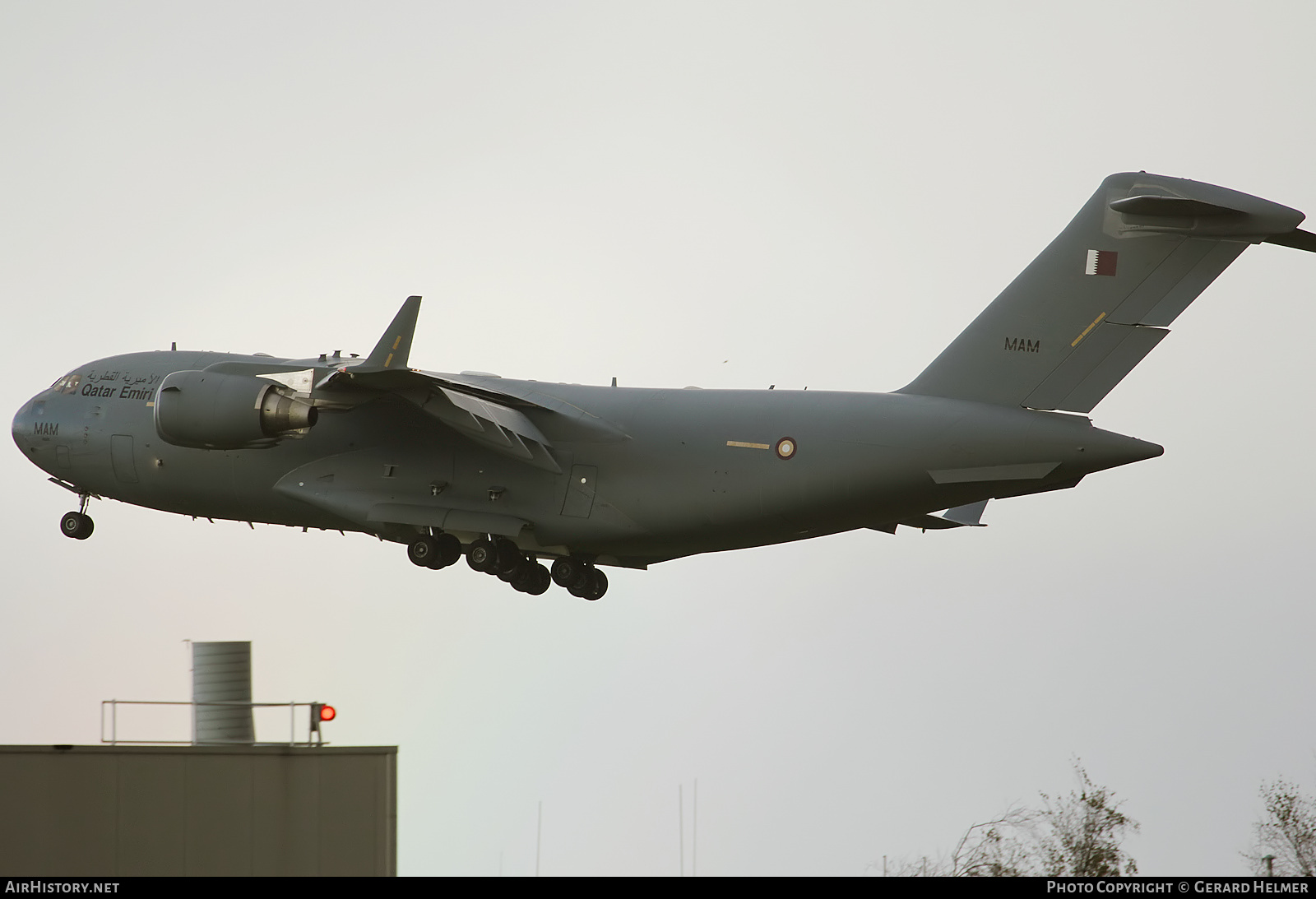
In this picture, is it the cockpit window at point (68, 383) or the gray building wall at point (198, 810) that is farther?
the cockpit window at point (68, 383)

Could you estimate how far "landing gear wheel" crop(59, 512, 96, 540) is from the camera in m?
21.8

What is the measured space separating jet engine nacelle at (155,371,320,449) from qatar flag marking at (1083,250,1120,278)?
26.2 ft

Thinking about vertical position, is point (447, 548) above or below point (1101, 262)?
below

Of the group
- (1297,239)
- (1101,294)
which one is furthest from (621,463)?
(1297,239)

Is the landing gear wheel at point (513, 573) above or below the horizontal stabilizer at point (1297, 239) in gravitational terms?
below

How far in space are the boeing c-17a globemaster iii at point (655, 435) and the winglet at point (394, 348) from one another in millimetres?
24

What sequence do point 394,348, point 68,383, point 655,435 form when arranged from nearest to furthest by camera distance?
point 394,348
point 655,435
point 68,383

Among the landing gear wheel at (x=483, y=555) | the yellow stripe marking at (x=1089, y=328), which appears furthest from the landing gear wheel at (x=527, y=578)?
the yellow stripe marking at (x=1089, y=328)

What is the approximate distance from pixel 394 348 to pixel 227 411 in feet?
6.65

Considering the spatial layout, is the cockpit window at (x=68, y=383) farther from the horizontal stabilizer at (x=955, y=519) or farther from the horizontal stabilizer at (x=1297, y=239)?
the horizontal stabilizer at (x=1297, y=239)

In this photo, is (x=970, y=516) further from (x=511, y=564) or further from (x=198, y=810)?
(x=198, y=810)

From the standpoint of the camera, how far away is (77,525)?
21781mm

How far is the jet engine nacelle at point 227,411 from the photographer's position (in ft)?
55.0

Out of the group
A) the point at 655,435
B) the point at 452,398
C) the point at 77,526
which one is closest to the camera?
the point at 452,398
